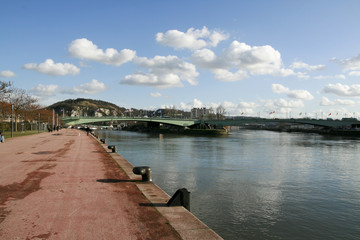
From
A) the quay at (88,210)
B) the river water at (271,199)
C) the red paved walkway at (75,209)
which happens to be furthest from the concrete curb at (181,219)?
the river water at (271,199)

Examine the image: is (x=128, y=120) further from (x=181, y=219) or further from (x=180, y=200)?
(x=181, y=219)

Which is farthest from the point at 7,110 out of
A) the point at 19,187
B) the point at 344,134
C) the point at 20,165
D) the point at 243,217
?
the point at 344,134

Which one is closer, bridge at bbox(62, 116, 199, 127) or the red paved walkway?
the red paved walkway

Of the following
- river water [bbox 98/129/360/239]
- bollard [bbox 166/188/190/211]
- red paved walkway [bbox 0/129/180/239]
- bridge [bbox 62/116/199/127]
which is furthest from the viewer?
bridge [bbox 62/116/199/127]

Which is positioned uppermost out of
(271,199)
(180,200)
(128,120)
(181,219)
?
(128,120)

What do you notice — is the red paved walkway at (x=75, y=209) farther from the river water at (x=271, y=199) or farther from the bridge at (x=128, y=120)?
the bridge at (x=128, y=120)

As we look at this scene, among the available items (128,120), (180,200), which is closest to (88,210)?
(180,200)

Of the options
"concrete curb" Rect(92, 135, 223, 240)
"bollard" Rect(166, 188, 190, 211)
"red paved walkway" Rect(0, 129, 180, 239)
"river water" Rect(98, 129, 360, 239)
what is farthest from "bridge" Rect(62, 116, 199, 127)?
"bollard" Rect(166, 188, 190, 211)

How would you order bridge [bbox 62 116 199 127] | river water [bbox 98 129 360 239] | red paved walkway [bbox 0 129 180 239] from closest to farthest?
1. red paved walkway [bbox 0 129 180 239]
2. river water [bbox 98 129 360 239]
3. bridge [bbox 62 116 199 127]

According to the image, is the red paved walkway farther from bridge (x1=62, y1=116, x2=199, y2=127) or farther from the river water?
bridge (x1=62, y1=116, x2=199, y2=127)

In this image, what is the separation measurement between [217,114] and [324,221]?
543 ft

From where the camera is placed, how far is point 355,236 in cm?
1015

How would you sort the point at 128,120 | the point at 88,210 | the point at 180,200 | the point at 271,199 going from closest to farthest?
the point at 88,210
the point at 180,200
the point at 271,199
the point at 128,120

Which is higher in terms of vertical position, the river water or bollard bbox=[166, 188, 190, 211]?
bollard bbox=[166, 188, 190, 211]
